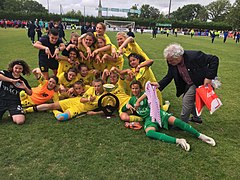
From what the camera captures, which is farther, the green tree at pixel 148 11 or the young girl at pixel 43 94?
the green tree at pixel 148 11

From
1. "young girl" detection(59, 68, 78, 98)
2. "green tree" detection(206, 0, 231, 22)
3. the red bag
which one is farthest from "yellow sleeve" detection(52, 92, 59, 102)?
"green tree" detection(206, 0, 231, 22)

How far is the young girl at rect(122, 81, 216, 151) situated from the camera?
364cm

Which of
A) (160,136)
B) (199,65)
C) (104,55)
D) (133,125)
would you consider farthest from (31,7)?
(160,136)

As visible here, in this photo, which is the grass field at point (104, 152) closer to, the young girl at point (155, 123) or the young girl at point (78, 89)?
the young girl at point (155, 123)

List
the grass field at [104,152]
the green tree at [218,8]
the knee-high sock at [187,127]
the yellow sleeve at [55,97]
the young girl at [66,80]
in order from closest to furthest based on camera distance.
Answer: the grass field at [104,152], the knee-high sock at [187,127], the yellow sleeve at [55,97], the young girl at [66,80], the green tree at [218,8]

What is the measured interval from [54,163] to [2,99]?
2.01 metres

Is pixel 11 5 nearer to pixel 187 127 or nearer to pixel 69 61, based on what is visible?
pixel 69 61

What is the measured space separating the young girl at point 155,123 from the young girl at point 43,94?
5.19 feet

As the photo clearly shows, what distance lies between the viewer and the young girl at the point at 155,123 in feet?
12.0

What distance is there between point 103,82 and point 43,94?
1.31 metres

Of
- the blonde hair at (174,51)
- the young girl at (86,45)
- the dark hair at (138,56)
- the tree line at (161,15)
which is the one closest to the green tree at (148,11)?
the tree line at (161,15)

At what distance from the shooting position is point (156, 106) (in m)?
3.87

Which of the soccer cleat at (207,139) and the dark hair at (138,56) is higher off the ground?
the dark hair at (138,56)

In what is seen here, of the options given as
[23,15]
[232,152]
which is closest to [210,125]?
[232,152]
